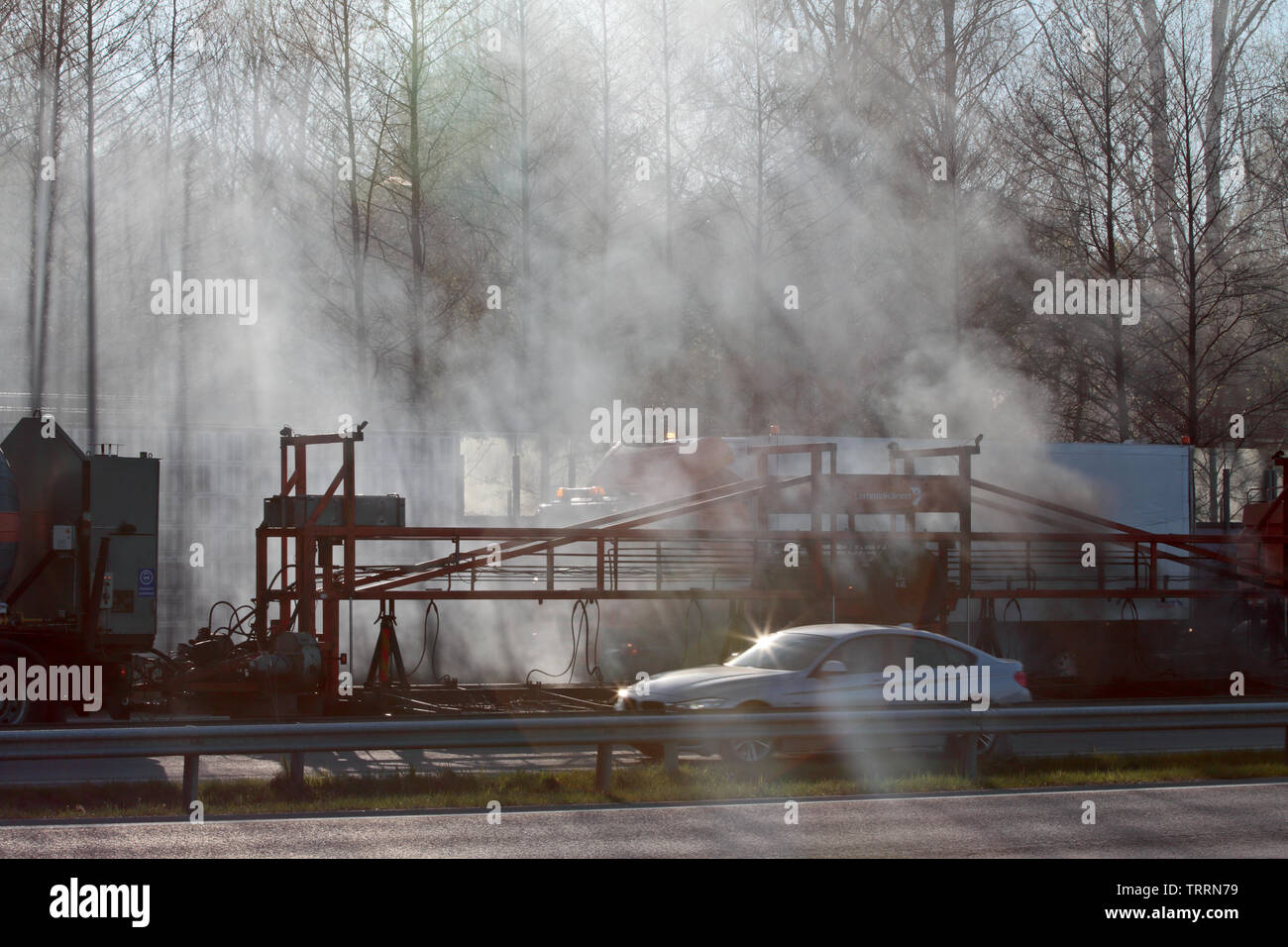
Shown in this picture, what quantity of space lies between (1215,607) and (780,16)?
1303 cm

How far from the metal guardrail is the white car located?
54.2 inches

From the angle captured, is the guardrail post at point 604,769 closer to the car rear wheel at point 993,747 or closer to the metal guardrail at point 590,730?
the metal guardrail at point 590,730

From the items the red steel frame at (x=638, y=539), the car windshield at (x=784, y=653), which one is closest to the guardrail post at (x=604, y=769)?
the car windshield at (x=784, y=653)

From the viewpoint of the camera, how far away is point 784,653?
10758 millimetres

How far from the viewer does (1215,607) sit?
1706 cm

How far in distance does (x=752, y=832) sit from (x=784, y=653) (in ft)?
13.1

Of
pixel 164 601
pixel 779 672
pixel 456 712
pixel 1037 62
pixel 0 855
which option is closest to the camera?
pixel 0 855

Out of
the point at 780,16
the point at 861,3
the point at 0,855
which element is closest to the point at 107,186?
the point at 780,16

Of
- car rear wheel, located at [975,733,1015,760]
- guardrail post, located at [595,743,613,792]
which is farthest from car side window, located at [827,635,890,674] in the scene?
guardrail post, located at [595,743,613,792]

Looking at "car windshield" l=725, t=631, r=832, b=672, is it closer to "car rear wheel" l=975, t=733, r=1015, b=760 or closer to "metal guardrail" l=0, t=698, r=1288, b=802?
"car rear wheel" l=975, t=733, r=1015, b=760

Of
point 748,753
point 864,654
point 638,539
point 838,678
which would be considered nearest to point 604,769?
point 748,753

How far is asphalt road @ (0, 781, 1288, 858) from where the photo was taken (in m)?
6.22
